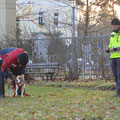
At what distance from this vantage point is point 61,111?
22.7ft

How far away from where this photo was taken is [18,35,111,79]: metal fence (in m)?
14.0

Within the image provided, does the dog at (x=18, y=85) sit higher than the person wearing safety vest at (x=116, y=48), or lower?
lower

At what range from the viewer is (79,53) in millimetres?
14797

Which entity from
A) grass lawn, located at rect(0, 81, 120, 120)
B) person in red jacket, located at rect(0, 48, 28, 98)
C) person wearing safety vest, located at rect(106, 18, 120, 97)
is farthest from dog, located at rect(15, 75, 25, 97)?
person wearing safety vest, located at rect(106, 18, 120, 97)

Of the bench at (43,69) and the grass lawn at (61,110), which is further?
the bench at (43,69)

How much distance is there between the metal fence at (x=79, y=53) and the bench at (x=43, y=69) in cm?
41

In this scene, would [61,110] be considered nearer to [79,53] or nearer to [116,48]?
[116,48]

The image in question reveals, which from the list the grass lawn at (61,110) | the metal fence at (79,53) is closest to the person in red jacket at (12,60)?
the grass lawn at (61,110)

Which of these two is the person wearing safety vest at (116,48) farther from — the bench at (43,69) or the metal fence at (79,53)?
the bench at (43,69)

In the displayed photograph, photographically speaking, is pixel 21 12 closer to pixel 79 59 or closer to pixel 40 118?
pixel 79 59

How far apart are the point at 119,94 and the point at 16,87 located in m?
2.94

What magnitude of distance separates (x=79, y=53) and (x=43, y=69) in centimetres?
185

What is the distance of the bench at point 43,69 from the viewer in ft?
49.0

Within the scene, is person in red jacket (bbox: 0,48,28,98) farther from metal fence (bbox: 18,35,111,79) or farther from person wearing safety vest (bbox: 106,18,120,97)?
metal fence (bbox: 18,35,111,79)
